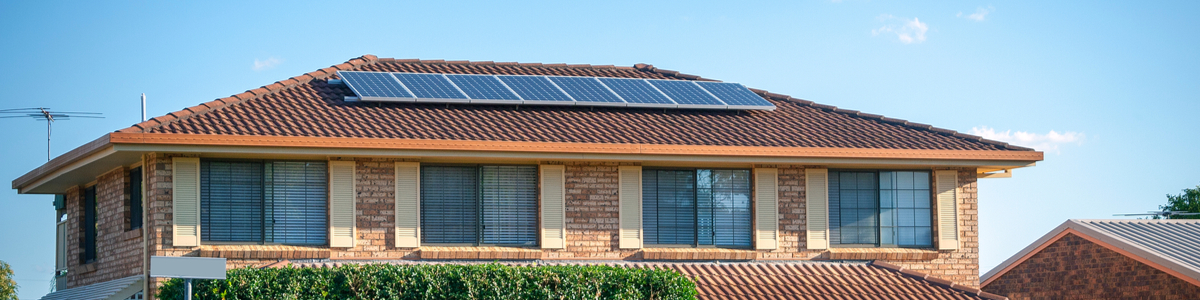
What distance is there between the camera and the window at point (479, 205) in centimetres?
1716

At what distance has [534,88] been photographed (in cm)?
2008

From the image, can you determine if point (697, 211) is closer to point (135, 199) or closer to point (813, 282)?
point (813, 282)

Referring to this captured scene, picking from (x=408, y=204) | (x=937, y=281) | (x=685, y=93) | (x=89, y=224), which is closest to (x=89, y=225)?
(x=89, y=224)

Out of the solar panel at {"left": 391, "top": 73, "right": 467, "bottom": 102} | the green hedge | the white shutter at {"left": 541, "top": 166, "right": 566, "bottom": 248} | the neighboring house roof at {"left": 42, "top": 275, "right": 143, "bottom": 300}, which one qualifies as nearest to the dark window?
the neighboring house roof at {"left": 42, "top": 275, "right": 143, "bottom": 300}

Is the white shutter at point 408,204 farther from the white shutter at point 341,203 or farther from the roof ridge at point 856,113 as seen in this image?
the roof ridge at point 856,113

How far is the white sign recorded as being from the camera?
10328mm

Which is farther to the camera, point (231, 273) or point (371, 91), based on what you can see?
point (371, 91)

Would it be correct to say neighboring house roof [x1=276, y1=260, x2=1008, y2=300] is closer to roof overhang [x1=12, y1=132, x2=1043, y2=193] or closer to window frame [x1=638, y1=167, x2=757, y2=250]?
window frame [x1=638, y1=167, x2=757, y2=250]

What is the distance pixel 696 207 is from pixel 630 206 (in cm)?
118

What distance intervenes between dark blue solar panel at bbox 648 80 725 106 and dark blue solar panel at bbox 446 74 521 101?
120 inches

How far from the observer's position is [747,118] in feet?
65.3

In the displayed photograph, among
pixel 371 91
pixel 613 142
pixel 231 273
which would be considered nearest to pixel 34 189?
pixel 371 91

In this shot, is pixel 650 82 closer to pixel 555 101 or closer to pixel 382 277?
pixel 555 101

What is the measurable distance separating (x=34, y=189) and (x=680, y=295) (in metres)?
12.6
